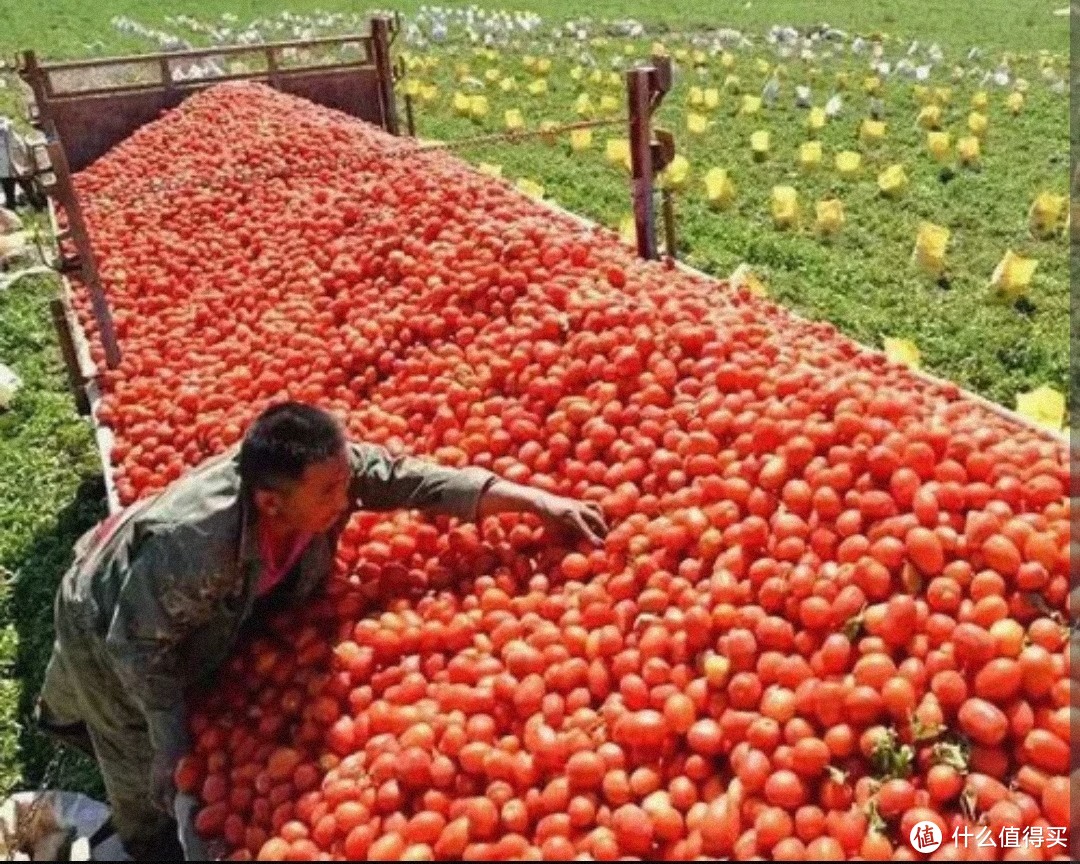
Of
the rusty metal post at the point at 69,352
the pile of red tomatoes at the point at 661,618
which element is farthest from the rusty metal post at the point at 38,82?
the pile of red tomatoes at the point at 661,618

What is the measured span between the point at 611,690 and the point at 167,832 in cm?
198

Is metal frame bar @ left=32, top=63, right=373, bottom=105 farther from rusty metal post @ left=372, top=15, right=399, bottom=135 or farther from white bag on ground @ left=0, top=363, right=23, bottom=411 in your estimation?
white bag on ground @ left=0, top=363, right=23, bottom=411

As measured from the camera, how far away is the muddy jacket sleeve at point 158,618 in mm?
3553

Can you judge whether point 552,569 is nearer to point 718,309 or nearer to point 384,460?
point 384,460

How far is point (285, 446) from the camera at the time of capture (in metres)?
3.40

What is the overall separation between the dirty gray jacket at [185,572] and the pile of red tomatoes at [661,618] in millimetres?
195

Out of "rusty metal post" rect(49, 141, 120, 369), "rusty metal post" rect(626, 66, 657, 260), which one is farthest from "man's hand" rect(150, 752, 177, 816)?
"rusty metal post" rect(626, 66, 657, 260)

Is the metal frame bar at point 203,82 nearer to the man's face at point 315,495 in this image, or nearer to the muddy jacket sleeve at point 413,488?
the muddy jacket sleeve at point 413,488

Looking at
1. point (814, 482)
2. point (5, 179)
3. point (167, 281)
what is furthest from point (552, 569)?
point (5, 179)

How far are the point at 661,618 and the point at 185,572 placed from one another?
59.6 inches

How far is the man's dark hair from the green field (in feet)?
8.31

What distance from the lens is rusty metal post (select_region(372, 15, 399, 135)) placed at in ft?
37.2

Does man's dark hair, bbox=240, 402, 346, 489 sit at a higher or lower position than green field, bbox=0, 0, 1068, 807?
higher

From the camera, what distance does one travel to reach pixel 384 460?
13.8ft
